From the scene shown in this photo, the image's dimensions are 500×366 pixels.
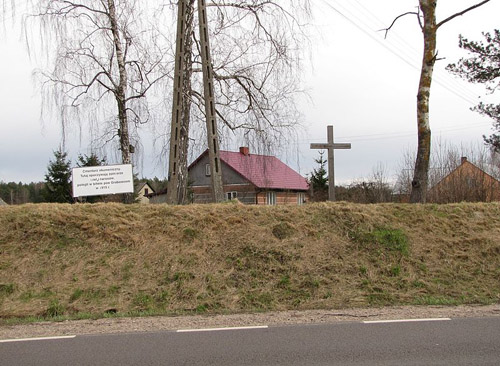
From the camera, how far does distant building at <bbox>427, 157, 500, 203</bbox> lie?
22078 millimetres

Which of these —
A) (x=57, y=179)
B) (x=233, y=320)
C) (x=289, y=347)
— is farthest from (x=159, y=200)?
(x=289, y=347)

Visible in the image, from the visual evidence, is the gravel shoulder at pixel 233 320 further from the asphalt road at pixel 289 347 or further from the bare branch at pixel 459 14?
the bare branch at pixel 459 14

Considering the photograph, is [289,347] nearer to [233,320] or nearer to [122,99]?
[233,320]

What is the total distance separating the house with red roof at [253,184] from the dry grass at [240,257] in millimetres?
2120

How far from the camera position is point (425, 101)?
14727mm

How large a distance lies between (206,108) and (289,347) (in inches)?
335

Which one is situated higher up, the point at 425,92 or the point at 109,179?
the point at 425,92

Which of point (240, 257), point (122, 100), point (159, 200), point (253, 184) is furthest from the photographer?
point (159, 200)

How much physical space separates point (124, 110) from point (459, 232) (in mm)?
12207

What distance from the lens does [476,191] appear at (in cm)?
2222

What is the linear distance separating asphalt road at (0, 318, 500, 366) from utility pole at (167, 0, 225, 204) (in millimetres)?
6959

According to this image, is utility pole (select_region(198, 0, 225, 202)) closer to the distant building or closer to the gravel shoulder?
the gravel shoulder

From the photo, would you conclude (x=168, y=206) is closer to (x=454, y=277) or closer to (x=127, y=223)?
(x=127, y=223)

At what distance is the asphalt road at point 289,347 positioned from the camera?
5957 millimetres
